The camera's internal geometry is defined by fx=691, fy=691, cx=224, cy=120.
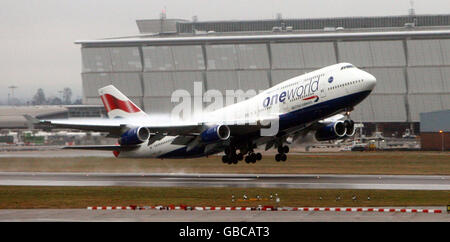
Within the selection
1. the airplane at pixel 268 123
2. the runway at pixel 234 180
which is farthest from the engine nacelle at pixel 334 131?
the runway at pixel 234 180

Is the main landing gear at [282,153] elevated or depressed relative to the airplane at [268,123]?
depressed

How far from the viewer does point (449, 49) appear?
135 m

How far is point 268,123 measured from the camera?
56094mm

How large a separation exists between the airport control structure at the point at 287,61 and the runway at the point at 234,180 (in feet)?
222

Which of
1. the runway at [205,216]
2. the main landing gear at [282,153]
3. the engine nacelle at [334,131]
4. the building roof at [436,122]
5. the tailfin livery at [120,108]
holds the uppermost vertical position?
the building roof at [436,122]

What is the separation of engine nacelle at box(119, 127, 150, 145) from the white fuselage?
6.28 metres

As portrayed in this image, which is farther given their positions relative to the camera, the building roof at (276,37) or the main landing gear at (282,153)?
the building roof at (276,37)

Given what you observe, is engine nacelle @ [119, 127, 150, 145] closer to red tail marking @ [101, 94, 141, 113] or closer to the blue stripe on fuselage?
red tail marking @ [101, 94, 141, 113]

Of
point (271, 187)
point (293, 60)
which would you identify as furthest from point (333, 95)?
point (293, 60)

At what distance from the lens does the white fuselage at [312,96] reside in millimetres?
52344

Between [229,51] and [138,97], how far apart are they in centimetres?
2117

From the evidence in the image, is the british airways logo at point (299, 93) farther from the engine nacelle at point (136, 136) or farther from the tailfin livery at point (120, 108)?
the tailfin livery at point (120, 108)

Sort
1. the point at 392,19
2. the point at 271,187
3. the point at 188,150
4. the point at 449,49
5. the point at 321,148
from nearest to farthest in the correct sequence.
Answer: the point at 271,187 < the point at 188,150 < the point at 321,148 < the point at 449,49 < the point at 392,19

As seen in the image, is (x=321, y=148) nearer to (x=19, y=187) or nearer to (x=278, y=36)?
(x=278, y=36)
